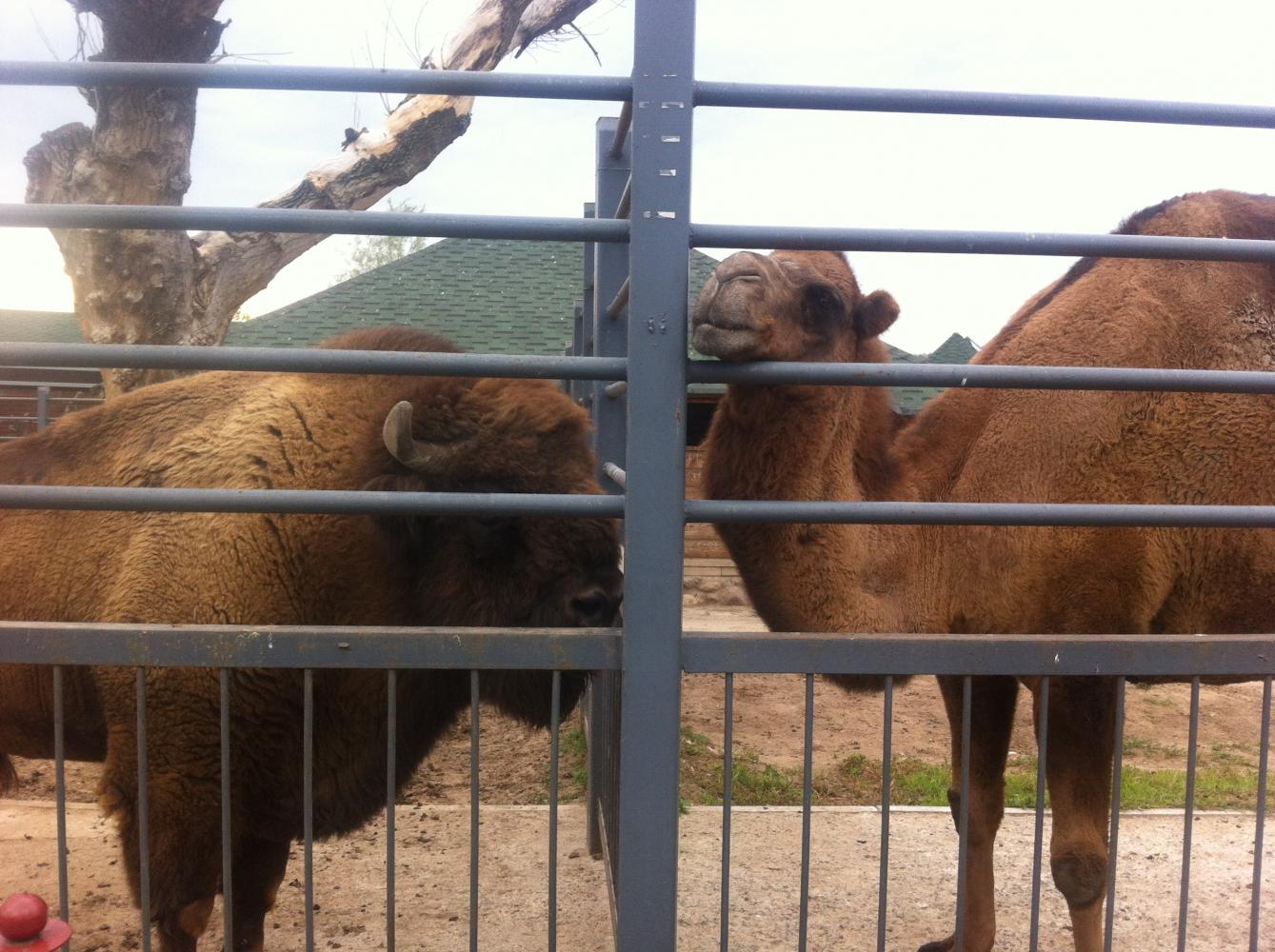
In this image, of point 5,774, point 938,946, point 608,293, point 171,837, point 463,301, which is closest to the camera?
point 171,837

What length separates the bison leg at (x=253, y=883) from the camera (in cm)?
383

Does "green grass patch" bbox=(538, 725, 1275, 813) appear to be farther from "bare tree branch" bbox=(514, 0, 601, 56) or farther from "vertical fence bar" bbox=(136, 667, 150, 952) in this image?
"bare tree branch" bbox=(514, 0, 601, 56)

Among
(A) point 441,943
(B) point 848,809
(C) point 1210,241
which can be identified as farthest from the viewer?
(B) point 848,809

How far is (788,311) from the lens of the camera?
11.4 feet

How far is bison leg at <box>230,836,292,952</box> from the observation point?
383 centimetres

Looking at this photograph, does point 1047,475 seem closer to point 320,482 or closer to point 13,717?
point 320,482

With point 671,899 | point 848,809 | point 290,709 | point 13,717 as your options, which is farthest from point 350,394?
point 848,809

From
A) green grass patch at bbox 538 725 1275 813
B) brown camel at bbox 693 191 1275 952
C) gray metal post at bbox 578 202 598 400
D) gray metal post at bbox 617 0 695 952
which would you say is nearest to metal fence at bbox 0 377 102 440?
gray metal post at bbox 578 202 598 400

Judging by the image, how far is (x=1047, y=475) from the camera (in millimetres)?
3652

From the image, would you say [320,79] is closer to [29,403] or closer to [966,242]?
[966,242]

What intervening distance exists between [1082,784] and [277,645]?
287 cm

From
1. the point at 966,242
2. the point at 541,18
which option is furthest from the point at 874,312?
the point at 541,18

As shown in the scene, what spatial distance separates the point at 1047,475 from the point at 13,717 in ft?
13.6

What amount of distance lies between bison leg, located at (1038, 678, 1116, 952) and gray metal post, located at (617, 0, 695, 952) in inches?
76.6
